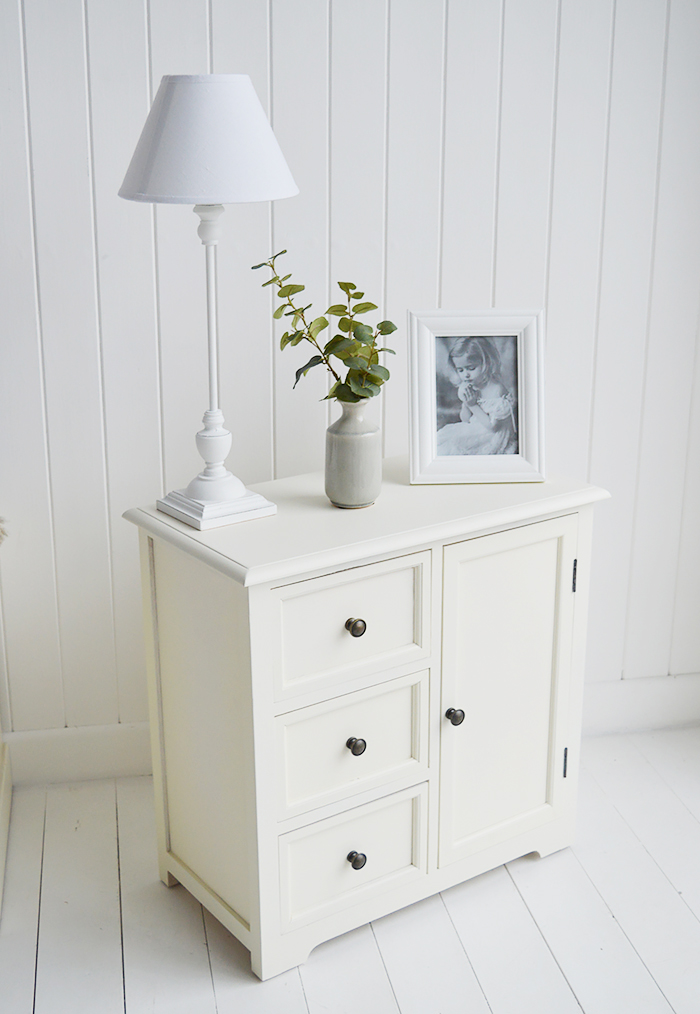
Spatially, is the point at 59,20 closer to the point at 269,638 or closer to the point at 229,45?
the point at 229,45

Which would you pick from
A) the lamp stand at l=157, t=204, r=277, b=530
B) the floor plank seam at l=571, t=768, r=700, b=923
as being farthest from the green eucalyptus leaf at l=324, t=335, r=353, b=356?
the floor plank seam at l=571, t=768, r=700, b=923

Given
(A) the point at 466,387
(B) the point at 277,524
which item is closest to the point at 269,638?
(B) the point at 277,524

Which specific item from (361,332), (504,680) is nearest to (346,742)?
(504,680)

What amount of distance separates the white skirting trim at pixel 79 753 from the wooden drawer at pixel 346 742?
2.38 feet

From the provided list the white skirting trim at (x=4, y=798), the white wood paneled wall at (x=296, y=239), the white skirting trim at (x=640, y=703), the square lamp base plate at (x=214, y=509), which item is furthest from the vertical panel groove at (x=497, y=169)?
the white skirting trim at (x=4, y=798)

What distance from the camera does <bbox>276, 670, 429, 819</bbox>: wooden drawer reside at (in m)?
1.57

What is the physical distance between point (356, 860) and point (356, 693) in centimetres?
30

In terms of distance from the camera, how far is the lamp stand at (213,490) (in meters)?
1.60

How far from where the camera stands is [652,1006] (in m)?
1.60

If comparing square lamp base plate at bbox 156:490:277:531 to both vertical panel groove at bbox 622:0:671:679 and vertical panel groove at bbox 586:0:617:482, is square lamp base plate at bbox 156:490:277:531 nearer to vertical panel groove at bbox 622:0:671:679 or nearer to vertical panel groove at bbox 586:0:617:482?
vertical panel groove at bbox 586:0:617:482

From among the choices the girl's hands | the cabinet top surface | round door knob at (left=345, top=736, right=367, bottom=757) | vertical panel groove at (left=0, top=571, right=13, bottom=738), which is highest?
the girl's hands

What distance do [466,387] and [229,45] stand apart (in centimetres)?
79

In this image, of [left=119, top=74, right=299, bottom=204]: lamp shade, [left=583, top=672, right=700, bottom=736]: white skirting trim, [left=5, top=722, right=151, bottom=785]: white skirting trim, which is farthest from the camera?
[left=583, top=672, right=700, bottom=736]: white skirting trim

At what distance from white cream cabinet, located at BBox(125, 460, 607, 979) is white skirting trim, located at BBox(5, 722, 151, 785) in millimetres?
381
